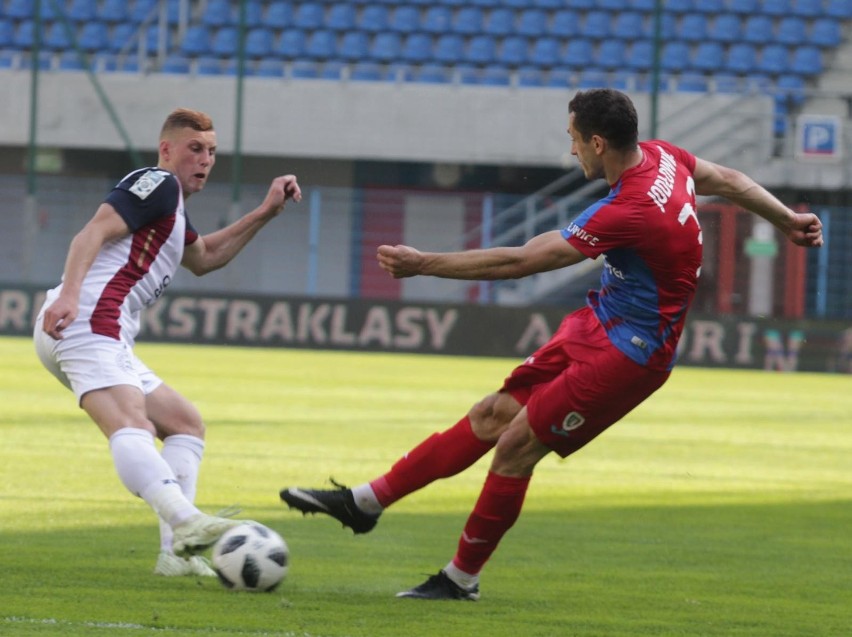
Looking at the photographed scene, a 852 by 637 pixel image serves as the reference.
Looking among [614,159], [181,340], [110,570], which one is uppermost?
[614,159]

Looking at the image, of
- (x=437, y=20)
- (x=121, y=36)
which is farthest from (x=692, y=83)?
(x=121, y=36)

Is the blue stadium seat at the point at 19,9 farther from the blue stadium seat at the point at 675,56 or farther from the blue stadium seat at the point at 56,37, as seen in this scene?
the blue stadium seat at the point at 675,56

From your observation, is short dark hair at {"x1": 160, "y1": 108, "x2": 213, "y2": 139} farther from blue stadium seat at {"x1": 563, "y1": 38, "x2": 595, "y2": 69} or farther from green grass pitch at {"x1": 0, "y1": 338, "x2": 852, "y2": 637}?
blue stadium seat at {"x1": 563, "y1": 38, "x2": 595, "y2": 69}

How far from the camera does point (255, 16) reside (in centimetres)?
3144

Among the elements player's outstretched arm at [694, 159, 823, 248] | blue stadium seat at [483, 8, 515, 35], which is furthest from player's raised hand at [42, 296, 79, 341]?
blue stadium seat at [483, 8, 515, 35]

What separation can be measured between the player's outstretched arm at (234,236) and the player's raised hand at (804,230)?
1.95 metres

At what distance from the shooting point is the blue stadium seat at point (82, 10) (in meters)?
31.3

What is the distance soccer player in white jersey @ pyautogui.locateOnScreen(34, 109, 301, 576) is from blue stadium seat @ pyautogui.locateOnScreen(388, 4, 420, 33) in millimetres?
24991

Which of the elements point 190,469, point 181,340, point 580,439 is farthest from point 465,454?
point 181,340

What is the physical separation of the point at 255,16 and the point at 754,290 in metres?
11.6

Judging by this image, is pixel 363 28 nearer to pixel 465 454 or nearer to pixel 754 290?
pixel 754 290

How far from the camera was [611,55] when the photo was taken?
3038cm

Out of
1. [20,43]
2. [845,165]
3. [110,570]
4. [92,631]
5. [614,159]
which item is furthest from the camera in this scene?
[20,43]

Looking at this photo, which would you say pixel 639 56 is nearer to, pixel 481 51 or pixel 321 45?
pixel 481 51
